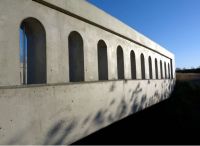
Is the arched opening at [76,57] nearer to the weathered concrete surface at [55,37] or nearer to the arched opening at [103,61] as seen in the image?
the weathered concrete surface at [55,37]

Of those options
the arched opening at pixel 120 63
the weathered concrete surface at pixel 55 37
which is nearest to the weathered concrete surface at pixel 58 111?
the weathered concrete surface at pixel 55 37

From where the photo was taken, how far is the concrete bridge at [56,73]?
155 inches

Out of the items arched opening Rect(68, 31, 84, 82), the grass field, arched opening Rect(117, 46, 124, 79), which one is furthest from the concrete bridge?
the grass field

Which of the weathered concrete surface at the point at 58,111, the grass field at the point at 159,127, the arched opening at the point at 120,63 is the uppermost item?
the arched opening at the point at 120,63

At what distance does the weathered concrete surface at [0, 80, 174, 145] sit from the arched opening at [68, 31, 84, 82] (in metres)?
0.46

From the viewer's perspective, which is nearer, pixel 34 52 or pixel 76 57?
pixel 34 52

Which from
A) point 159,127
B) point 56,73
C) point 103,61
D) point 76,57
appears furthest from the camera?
point 159,127

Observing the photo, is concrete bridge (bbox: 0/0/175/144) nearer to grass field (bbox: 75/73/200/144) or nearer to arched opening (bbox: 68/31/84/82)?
arched opening (bbox: 68/31/84/82)

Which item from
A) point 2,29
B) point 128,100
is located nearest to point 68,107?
point 2,29

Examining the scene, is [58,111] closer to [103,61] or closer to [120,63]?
[103,61]

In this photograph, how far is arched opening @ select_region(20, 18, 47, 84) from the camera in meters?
4.82

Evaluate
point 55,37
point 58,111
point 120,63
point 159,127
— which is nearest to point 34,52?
point 55,37

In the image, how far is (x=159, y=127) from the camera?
1166 cm

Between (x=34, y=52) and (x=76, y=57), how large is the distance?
1432mm
